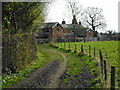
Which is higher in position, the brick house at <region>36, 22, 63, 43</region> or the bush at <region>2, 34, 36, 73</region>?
the brick house at <region>36, 22, 63, 43</region>

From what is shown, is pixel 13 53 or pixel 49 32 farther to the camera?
pixel 49 32

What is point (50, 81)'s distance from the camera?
929cm

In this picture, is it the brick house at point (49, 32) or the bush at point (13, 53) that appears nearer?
the bush at point (13, 53)

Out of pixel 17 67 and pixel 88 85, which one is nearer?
pixel 88 85

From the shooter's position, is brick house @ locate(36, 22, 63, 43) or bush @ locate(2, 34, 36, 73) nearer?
bush @ locate(2, 34, 36, 73)

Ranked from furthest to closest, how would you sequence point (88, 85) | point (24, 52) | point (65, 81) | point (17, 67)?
point (24, 52), point (17, 67), point (65, 81), point (88, 85)

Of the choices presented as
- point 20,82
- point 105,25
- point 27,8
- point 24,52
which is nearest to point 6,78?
point 20,82

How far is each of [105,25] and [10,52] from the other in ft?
226

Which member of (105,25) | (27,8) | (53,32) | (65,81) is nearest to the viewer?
(65,81)

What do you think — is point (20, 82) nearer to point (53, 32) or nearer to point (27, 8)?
point (27, 8)

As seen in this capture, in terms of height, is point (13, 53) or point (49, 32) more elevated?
point (49, 32)

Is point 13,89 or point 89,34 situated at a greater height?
point 89,34

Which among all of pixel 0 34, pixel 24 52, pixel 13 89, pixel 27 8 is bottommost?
pixel 13 89

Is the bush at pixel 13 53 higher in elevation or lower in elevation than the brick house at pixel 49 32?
lower
